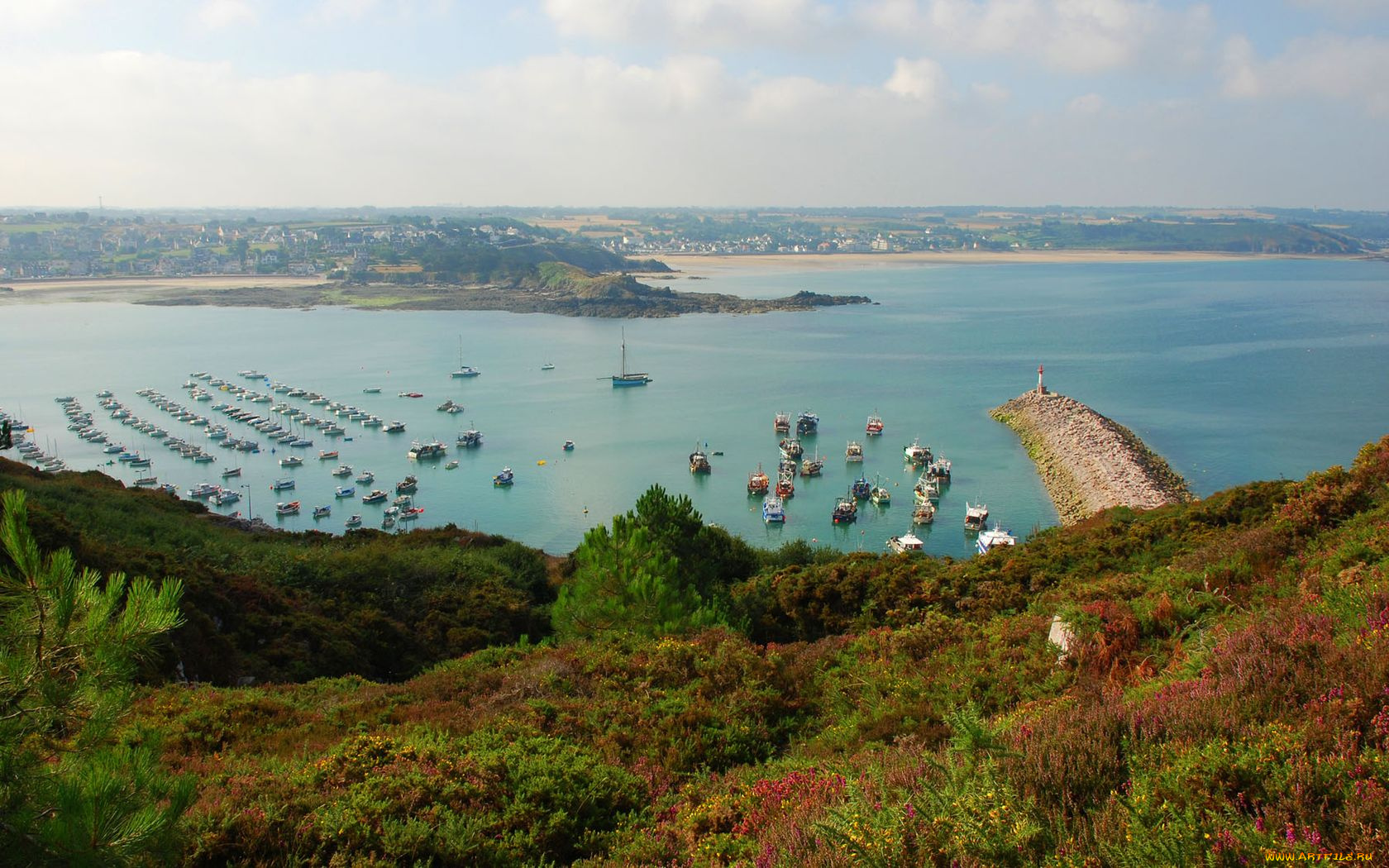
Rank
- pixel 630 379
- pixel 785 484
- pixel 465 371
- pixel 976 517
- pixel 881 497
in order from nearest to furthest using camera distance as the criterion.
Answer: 1. pixel 976 517
2. pixel 881 497
3. pixel 785 484
4. pixel 630 379
5. pixel 465 371

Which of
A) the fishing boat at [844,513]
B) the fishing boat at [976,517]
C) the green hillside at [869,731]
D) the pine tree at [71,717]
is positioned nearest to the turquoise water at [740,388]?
the fishing boat at [844,513]

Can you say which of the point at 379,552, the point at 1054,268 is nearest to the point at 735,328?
the point at 379,552

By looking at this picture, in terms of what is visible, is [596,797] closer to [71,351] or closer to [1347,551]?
[1347,551]

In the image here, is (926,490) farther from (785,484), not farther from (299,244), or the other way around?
(299,244)

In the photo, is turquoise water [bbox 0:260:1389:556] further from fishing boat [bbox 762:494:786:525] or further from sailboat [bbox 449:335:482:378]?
sailboat [bbox 449:335:482:378]

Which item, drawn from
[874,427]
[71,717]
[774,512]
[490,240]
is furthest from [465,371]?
[490,240]

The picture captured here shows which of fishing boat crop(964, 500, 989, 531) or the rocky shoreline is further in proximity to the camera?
the rocky shoreline

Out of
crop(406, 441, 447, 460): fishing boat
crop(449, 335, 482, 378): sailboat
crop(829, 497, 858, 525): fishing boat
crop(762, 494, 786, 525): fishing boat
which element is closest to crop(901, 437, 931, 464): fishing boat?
crop(829, 497, 858, 525): fishing boat
